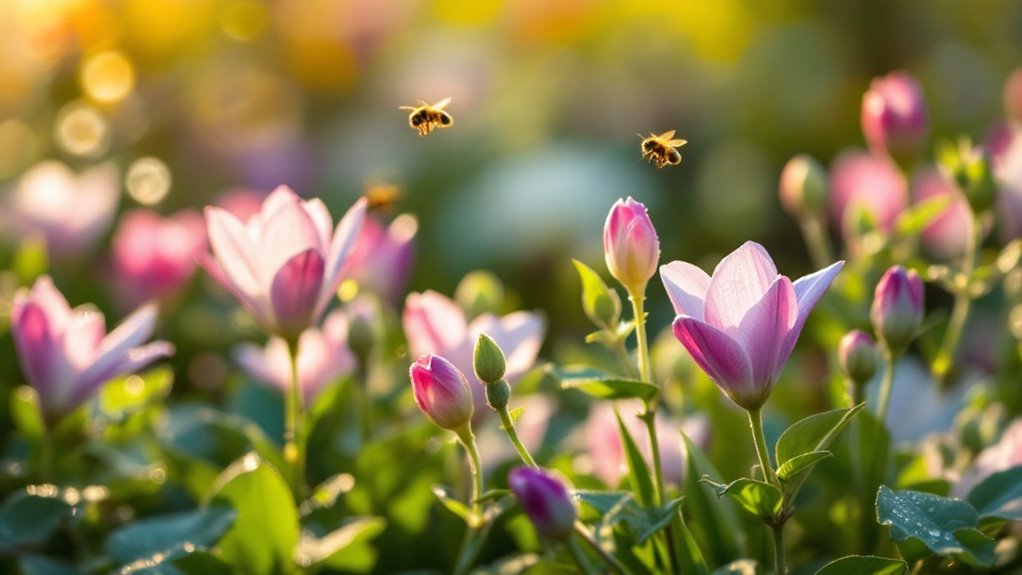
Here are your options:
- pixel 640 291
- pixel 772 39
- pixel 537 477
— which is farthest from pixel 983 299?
pixel 772 39

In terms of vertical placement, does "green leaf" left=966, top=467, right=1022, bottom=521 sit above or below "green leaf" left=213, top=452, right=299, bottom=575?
below

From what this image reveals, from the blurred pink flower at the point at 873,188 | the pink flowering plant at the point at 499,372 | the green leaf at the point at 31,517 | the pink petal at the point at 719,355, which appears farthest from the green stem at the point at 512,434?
the blurred pink flower at the point at 873,188

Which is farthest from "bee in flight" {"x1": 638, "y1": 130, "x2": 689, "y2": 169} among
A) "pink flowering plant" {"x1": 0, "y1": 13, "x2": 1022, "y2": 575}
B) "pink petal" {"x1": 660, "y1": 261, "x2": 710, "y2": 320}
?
"pink petal" {"x1": 660, "y1": 261, "x2": 710, "y2": 320}

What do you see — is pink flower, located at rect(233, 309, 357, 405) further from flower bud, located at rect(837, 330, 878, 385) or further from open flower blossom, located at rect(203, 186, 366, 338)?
flower bud, located at rect(837, 330, 878, 385)

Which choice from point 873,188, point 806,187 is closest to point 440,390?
point 806,187

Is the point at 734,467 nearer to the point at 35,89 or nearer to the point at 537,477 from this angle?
the point at 537,477

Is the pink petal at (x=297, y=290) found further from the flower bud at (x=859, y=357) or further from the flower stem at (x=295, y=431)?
the flower bud at (x=859, y=357)
